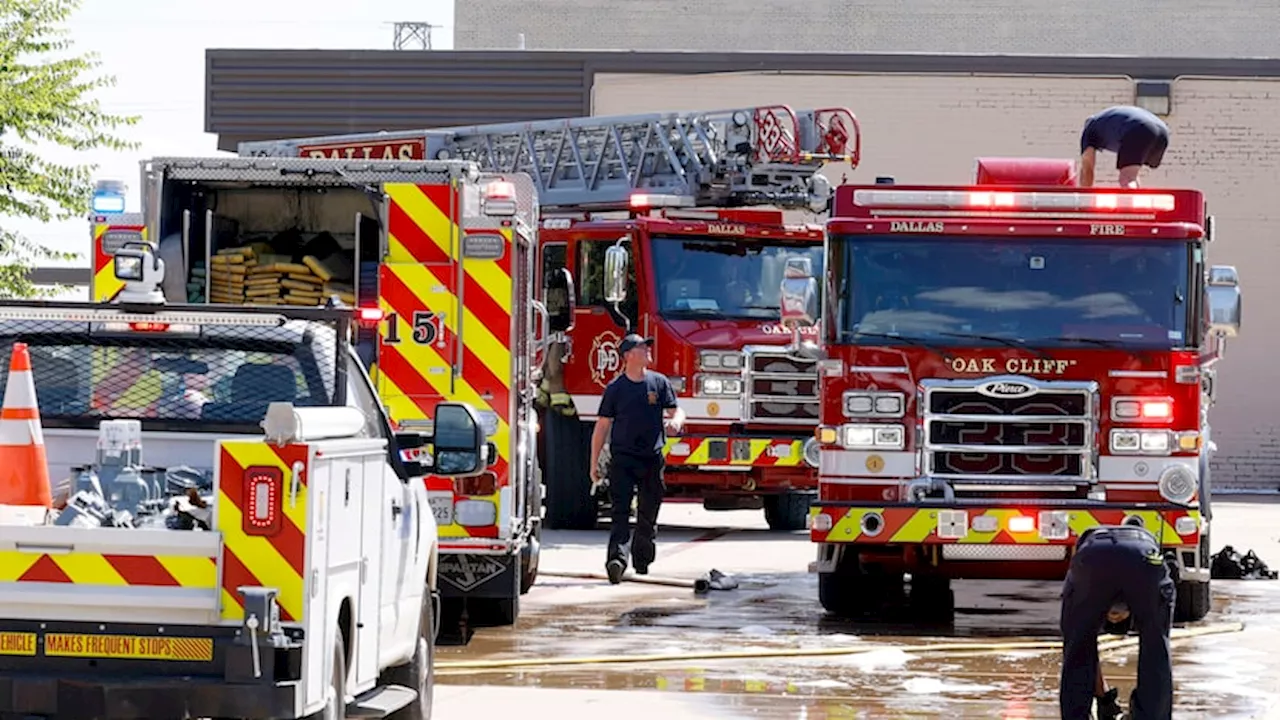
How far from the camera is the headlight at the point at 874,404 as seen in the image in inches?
576

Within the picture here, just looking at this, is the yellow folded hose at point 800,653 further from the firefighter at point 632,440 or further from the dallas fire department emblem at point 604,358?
the dallas fire department emblem at point 604,358

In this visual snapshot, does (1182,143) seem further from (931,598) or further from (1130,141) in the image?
(931,598)

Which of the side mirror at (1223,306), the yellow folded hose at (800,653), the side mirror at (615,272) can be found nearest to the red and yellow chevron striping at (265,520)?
the yellow folded hose at (800,653)

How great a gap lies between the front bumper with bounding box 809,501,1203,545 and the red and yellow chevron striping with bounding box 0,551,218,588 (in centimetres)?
719

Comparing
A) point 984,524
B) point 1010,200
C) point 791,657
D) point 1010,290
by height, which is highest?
point 1010,200

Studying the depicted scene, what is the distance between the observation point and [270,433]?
7.58 meters

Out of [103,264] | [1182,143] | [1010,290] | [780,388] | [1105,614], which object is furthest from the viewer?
[1182,143]

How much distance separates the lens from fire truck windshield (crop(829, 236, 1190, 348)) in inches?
575

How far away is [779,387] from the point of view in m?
21.3

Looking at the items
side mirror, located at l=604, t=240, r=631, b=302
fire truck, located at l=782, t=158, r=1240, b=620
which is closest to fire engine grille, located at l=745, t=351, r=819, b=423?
side mirror, located at l=604, t=240, r=631, b=302

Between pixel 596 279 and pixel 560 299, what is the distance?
3.47 ft

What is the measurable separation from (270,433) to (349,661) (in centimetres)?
130

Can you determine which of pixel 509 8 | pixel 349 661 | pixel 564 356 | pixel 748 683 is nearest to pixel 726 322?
pixel 564 356

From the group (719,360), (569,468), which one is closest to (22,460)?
(719,360)
